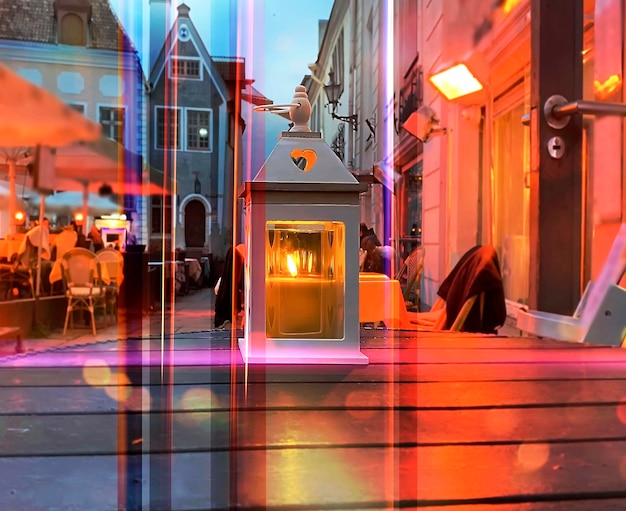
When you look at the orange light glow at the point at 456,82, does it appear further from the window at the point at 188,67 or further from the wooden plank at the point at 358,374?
the wooden plank at the point at 358,374

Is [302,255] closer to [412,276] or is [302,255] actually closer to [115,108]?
[412,276]

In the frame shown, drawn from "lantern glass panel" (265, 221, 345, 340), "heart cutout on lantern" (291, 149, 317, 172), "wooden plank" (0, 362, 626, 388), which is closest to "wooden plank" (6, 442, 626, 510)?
"wooden plank" (0, 362, 626, 388)

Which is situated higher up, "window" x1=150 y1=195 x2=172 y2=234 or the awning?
the awning

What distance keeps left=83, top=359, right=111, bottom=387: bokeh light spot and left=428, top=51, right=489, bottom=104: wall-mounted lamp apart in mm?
2449

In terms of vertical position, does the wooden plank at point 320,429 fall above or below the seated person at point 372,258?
below

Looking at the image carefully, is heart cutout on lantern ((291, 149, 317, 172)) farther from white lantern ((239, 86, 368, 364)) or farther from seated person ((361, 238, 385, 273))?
seated person ((361, 238, 385, 273))

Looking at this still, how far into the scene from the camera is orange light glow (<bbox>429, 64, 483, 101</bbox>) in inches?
106

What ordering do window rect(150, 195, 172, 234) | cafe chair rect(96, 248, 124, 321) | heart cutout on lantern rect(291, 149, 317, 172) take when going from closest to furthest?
heart cutout on lantern rect(291, 149, 317, 172) < window rect(150, 195, 172, 234) < cafe chair rect(96, 248, 124, 321)

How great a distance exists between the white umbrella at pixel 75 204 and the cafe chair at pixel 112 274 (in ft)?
2.62

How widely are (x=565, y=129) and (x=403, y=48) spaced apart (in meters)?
3.30

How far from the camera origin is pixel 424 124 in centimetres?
371

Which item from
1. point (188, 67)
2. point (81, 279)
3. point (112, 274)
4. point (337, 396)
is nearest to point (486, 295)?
point (337, 396)

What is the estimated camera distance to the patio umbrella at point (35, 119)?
239 centimetres

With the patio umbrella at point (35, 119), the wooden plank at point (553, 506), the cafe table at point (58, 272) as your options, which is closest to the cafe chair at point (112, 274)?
the cafe table at point (58, 272)
